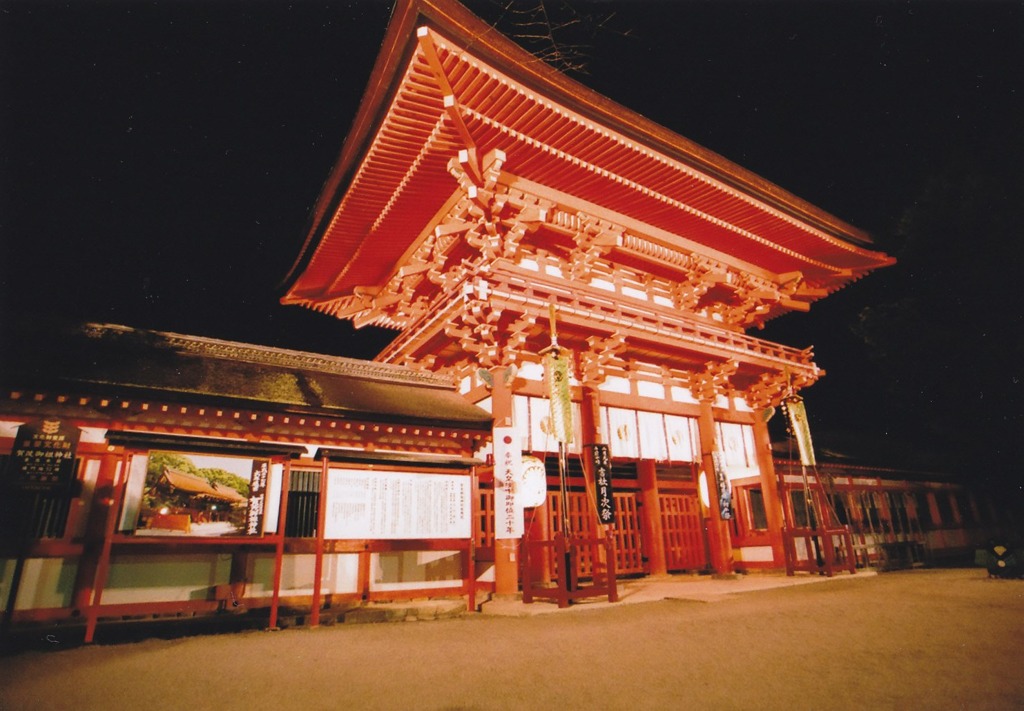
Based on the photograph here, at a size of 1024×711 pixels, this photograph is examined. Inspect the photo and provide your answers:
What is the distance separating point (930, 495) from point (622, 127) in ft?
60.3

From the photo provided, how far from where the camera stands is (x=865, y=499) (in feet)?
52.1

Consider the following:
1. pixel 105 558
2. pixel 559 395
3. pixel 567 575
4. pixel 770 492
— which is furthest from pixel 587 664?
pixel 770 492

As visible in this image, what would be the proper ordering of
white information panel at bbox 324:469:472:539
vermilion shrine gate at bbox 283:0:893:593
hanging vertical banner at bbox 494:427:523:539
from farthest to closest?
vermilion shrine gate at bbox 283:0:893:593 → hanging vertical banner at bbox 494:427:523:539 → white information panel at bbox 324:469:472:539

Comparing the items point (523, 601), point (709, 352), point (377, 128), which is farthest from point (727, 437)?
point (377, 128)

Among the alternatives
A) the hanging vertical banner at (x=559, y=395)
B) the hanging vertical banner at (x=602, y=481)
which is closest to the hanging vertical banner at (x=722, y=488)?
the hanging vertical banner at (x=602, y=481)

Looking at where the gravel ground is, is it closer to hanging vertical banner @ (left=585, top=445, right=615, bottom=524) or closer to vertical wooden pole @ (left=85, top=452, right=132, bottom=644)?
vertical wooden pole @ (left=85, top=452, right=132, bottom=644)

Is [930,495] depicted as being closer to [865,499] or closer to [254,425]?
[865,499]

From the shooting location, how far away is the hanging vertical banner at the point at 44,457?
18.7 feet

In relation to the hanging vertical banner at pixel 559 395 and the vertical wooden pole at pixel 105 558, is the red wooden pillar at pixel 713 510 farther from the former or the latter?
the vertical wooden pole at pixel 105 558

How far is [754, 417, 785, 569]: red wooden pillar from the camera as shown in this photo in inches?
466

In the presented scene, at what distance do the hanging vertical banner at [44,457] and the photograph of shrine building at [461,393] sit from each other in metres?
0.02

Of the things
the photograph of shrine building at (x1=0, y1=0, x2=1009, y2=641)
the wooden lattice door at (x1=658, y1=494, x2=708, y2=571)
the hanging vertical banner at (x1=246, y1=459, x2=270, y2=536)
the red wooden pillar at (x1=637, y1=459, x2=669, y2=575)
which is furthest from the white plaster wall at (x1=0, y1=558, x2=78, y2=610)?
the wooden lattice door at (x1=658, y1=494, x2=708, y2=571)

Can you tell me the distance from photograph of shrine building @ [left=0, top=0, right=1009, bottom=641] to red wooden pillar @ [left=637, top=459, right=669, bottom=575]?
65 mm

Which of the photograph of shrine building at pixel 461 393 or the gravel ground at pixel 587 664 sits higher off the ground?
the photograph of shrine building at pixel 461 393
